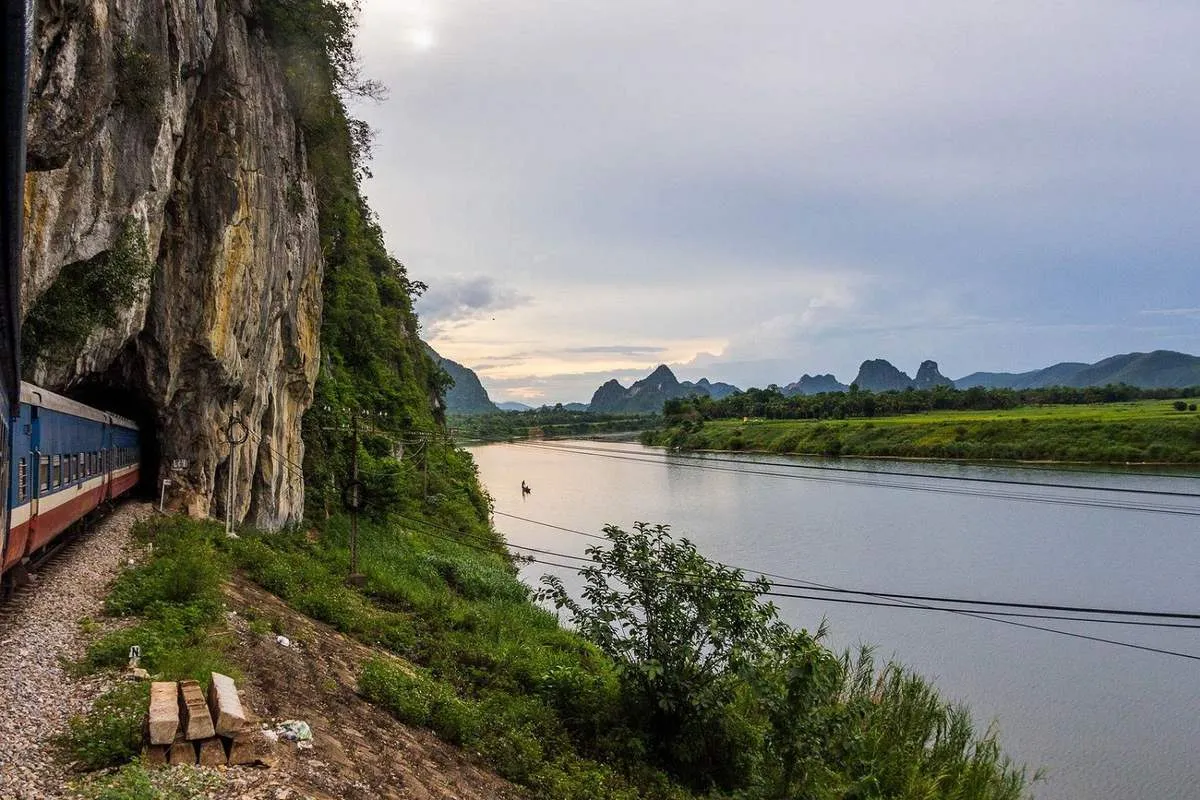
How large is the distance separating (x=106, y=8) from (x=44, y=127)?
308 cm

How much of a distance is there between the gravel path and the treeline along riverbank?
58.1 metres

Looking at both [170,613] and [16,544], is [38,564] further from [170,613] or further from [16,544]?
[170,613]

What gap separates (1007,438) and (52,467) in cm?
6345

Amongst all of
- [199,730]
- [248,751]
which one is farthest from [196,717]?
[248,751]

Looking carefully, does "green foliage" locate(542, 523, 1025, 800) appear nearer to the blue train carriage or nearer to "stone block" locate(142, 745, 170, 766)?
"stone block" locate(142, 745, 170, 766)

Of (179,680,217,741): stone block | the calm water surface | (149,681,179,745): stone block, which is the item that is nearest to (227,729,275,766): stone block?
(179,680,217,741): stone block

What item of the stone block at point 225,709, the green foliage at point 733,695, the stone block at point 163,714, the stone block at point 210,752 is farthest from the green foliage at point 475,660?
the stone block at point 210,752

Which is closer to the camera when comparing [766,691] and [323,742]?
[323,742]

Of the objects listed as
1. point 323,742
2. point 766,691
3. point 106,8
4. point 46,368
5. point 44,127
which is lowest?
point 766,691

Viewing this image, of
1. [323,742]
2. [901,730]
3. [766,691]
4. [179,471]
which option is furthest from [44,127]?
[901,730]

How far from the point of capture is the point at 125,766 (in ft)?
18.0

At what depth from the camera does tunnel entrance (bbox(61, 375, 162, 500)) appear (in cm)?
1658

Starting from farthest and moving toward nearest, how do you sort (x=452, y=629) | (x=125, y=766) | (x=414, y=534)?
(x=414, y=534) < (x=452, y=629) < (x=125, y=766)

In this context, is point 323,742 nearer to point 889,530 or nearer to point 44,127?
point 44,127
